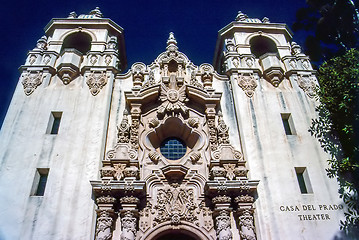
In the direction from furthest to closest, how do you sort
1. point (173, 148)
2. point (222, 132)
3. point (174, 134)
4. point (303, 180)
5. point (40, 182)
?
point (174, 134), point (173, 148), point (222, 132), point (303, 180), point (40, 182)

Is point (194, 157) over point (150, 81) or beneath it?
beneath

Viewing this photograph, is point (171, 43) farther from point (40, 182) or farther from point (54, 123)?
point (40, 182)

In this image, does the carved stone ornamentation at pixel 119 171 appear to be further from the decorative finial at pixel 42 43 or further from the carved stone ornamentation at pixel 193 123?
the decorative finial at pixel 42 43

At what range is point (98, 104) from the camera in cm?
1538

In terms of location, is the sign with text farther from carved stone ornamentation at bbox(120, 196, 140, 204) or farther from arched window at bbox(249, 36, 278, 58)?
arched window at bbox(249, 36, 278, 58)

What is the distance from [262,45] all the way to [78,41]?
13.1 meters

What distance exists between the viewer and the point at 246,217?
11883 mm

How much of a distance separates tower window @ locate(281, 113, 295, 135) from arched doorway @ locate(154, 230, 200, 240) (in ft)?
23.8

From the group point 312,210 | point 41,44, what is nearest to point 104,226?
point 312,210

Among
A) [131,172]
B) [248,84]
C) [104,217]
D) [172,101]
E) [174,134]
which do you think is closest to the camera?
[104,217]

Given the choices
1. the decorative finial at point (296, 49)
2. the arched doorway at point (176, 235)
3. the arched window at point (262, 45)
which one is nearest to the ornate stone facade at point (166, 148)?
the arched doorway at point (176, 235)

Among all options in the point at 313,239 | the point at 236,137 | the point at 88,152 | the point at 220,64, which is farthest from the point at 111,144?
the point at 220,64

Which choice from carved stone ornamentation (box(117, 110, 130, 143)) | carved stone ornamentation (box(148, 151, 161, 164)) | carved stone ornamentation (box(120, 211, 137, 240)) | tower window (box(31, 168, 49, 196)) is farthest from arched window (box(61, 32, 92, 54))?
carved stone ornamentation (box(120, 211, 137, 240))

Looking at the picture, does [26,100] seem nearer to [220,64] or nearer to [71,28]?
[71,28]
